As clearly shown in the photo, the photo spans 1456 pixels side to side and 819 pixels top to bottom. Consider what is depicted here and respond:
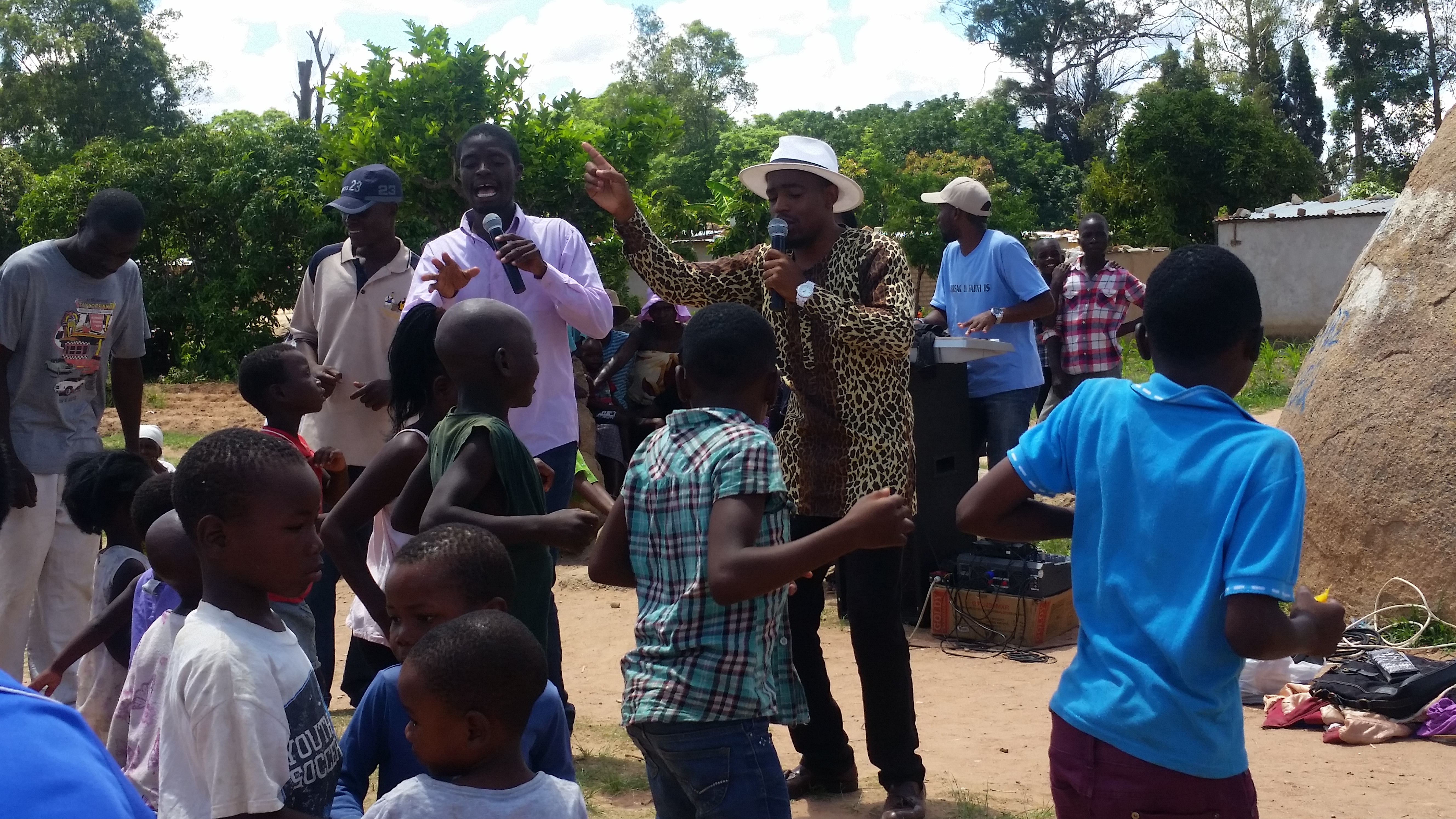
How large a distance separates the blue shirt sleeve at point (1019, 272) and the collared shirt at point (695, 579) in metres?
4.39

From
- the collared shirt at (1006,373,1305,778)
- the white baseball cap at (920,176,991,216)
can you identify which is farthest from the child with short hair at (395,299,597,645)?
the white baseball cap at (920,176,991,216)

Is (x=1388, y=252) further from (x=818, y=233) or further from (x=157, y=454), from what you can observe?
(x=157, y=454)

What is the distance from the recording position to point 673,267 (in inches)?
168

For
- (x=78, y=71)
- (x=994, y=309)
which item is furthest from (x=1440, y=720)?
(x=78, y=71)

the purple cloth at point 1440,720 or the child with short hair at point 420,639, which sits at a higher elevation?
the child with short hair at point 420,639

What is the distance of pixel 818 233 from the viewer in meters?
4.06

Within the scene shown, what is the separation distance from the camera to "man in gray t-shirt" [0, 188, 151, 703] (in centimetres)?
478

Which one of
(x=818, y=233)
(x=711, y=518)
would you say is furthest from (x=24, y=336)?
(x=711, y=518)

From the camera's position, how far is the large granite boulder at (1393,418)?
226 inches

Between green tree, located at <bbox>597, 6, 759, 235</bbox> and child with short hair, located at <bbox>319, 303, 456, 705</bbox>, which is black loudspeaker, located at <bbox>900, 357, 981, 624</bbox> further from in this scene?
green tree, located at <bbox>597, 6, 759, 235</bbox>

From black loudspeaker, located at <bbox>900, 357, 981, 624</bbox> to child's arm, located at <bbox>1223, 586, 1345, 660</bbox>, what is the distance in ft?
14.2

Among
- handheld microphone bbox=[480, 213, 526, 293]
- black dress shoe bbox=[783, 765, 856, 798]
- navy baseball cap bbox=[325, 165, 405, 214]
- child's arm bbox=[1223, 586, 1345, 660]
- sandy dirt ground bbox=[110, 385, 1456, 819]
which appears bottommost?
sandy dirt ground bbox=[110, 385, 1456, 819]

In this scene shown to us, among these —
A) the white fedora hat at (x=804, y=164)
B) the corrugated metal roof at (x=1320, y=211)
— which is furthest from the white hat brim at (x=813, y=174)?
the corrugated metal roof at (x=1320, y=211)

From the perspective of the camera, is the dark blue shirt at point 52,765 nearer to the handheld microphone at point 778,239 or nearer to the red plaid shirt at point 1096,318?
the handheld microphone at point 778,239
